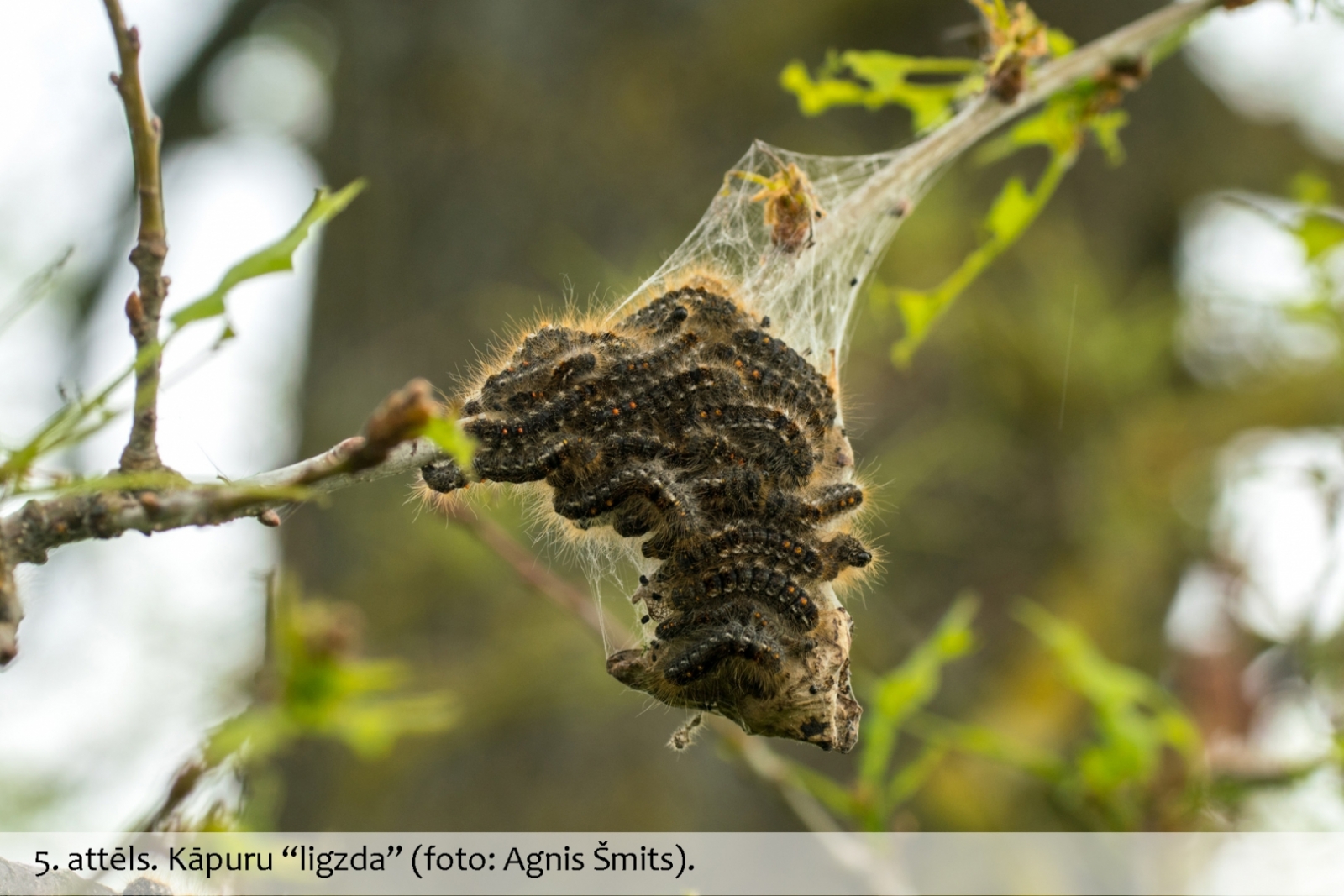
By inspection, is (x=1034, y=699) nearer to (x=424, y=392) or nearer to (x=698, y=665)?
(x=698, y=665)

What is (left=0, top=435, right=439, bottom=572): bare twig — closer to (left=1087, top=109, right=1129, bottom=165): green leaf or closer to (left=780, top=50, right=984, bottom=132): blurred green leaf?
(left=780, top=50, right=984, bottom=132): blurred green leaf

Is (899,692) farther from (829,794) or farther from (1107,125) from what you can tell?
(1107,125)

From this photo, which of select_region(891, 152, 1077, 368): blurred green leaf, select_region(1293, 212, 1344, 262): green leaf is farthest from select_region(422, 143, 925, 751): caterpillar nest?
select_region(1293, 212, 1344, 262): green leaf

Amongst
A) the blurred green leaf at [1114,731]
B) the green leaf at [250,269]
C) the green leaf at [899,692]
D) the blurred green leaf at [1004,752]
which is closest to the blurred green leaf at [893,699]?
the green leaf at [899,692]

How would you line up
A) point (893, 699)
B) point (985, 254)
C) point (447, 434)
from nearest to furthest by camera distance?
point (447, 434) → point (985, 254) → point (893, 699)

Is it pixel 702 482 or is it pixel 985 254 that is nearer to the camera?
pixel 702 482

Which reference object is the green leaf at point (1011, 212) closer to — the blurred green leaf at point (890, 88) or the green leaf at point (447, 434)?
the blurred green leaf at point (890, 88)

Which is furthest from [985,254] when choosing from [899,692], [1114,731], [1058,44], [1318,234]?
[1114,731]
